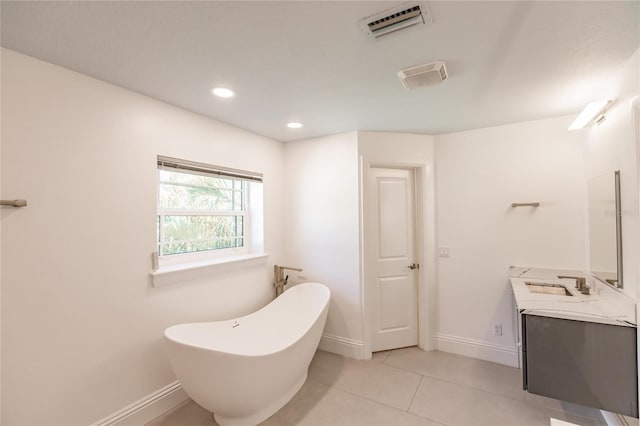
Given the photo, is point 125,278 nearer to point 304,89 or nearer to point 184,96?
point 184,96

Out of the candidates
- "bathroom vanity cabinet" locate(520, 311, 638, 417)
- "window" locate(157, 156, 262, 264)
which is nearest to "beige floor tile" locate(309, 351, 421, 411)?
"bathroom vanity cabinet" locate(520, 311, 638, 417)

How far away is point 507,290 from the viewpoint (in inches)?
111

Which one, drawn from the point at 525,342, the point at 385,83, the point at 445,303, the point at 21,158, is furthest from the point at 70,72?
the point at 445,303

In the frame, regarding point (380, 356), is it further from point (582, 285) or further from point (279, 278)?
point (582, 285)

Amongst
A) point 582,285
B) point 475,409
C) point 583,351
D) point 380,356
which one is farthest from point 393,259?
point 583,351

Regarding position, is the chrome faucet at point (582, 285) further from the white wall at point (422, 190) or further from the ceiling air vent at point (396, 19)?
the ceiling air vent at point (396, 19)

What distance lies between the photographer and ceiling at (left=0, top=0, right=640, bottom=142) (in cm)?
124

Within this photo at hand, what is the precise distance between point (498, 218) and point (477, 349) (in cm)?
140

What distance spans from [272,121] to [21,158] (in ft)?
5.71

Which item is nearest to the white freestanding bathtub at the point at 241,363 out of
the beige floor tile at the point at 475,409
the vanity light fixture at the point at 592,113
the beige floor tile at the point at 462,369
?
the beige floor tile at the point at 475,409

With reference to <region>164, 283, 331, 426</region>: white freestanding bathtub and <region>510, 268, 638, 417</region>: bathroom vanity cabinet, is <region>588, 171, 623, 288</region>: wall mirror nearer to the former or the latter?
<region>510, 268, 638, 417</region>: bathroom vanity cabinet

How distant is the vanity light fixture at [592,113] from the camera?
6.32 feet

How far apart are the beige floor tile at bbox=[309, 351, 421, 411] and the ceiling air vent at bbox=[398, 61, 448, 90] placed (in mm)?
2404

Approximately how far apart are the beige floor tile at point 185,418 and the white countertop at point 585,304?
235 centimetres
